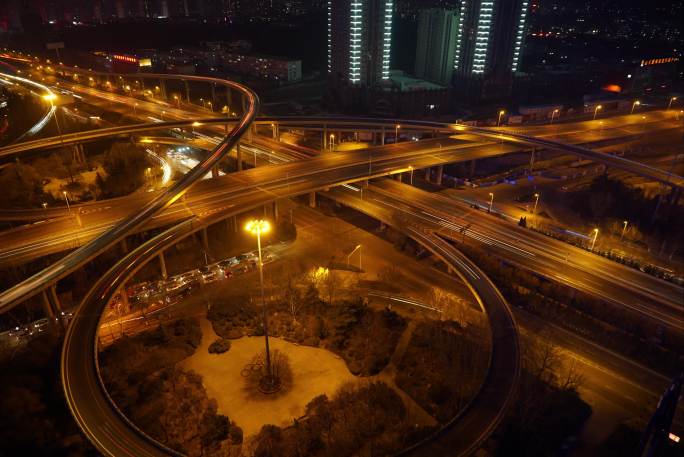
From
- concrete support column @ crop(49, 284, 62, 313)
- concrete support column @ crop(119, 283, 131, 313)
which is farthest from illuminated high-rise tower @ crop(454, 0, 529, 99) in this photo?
concrete support column @ crop(49, 284, 62, 313)

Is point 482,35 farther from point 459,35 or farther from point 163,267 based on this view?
point 163,267

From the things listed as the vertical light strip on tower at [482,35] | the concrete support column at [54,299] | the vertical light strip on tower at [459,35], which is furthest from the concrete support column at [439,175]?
the vertical light strip on tower at [459,35]

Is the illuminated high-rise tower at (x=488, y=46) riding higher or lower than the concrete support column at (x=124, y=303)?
higher

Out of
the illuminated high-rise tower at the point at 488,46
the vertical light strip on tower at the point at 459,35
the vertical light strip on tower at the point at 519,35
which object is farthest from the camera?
the vertical light strip on tower at the point at 459,35

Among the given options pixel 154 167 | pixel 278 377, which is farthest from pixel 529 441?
pixel 154 167

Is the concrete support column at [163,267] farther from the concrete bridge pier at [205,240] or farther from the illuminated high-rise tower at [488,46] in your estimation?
the illuminated high-rise tower at [488,46]

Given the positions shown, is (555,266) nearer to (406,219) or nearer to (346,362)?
(406,219)

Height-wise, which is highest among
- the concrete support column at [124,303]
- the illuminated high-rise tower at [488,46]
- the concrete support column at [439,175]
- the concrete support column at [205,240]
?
the illuminated high-rise tower at [488,46]
